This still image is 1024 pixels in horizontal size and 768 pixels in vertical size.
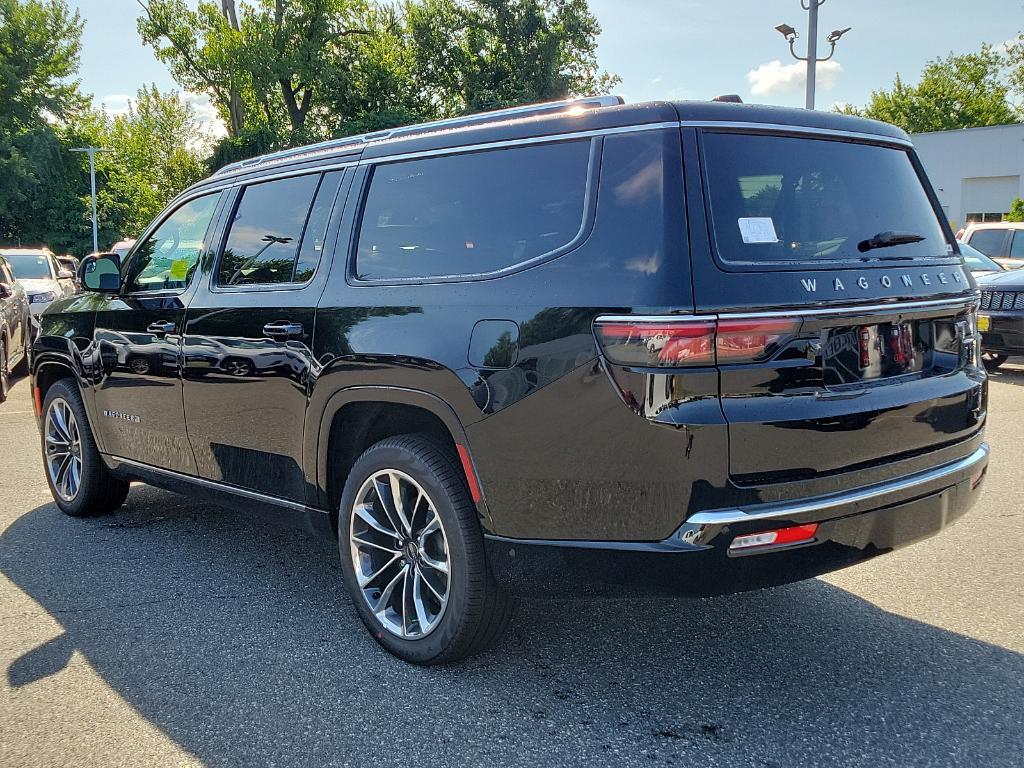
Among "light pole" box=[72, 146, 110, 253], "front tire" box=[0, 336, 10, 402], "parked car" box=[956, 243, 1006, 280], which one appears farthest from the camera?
"light pole" box=[72, 146, 110, 253]

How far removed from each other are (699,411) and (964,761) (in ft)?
4.16

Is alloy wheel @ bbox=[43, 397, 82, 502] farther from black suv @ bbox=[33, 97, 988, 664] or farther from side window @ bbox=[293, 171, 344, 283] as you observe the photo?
side window @ bbox=[293, 171, 344, 283]

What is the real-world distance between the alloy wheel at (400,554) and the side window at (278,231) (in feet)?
3.29

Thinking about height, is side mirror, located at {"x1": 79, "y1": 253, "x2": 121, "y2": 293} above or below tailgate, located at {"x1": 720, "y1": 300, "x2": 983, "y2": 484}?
above

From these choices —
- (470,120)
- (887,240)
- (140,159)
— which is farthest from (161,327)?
(140,159)

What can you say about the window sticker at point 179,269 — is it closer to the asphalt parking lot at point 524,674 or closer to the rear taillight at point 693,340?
the asphalt parking lot at point 524,674

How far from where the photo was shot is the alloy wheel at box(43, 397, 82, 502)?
567 cm

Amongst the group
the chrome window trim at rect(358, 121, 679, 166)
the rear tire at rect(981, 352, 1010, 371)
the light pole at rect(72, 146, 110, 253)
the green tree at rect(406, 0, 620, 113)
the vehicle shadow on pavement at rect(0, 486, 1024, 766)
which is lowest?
the rear tire at rect(981, 352, 1010, 371)

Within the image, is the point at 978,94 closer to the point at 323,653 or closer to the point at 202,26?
the point at 202,26

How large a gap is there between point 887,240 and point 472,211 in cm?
143

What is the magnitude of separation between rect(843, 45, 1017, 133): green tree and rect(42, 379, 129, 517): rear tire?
2662 inches

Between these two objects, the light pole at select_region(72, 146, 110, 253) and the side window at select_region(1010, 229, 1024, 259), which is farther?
the light pole at select_region(72, 146, 110, 253)

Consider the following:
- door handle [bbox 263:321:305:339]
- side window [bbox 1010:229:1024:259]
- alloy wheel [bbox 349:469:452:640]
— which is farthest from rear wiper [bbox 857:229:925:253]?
side window [bbox 1010:229:1024:259]

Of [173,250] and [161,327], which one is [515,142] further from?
[173,250]
